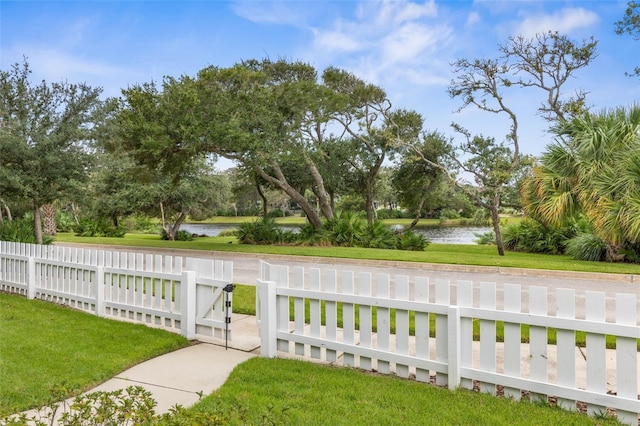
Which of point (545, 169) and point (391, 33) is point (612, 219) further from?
point (391, 33)

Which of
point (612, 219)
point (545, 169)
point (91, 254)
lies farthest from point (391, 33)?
point (91, 254)

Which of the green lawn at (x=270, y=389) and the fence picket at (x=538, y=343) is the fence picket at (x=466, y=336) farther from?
the fence picket at (x=538, y=343)

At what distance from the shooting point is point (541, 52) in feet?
59.1

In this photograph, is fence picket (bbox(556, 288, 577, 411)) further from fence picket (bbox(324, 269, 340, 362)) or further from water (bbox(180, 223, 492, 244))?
water (bbox(180, 223, 492, 244))

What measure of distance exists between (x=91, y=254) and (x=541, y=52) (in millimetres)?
18508

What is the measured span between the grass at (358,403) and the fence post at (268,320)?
48cm

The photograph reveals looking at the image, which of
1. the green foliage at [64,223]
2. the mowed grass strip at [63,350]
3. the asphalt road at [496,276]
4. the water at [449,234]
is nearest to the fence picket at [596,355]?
the mowed grass strip at [63,350]

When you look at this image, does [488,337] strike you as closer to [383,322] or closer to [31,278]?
[383,322]

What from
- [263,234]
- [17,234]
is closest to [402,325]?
[17,234]

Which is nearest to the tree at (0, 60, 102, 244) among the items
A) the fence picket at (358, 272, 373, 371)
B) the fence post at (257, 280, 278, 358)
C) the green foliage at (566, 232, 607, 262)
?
the fence post at (257, 280, 278, 358)

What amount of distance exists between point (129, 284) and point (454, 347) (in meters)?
4.61

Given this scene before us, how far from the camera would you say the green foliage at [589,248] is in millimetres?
13367

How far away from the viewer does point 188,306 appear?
5.30 metres

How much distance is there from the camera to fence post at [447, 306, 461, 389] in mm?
3627
